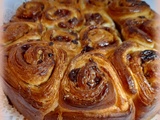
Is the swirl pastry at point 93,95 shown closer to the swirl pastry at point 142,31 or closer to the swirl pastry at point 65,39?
the swirl pastry at point 65,39

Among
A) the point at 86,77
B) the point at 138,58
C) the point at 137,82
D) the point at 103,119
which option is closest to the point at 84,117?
the point at 103,119

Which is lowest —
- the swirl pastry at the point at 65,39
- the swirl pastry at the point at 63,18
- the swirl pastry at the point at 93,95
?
the swirl pastry at the point at 93,95

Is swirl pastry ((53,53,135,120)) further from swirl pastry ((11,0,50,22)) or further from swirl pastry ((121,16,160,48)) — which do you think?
swirl pastry ((11,0,50,22))

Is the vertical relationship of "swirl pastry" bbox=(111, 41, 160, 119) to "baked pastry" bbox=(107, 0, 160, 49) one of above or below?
below

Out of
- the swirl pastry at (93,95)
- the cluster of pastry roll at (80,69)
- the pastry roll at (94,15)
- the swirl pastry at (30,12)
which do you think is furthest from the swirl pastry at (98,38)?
the swirl pastry at (30,12)

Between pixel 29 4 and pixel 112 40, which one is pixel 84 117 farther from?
pixel 29 4

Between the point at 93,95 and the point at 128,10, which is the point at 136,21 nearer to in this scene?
the point at 128,10

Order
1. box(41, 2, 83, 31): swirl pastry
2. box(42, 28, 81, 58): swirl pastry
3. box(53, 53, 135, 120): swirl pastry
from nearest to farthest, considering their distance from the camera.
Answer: box(53, 53, 135, 120): swirl pastry < box(42, 28, 81, 58): swirl pastry < box(41, 2, 83, 31): swirl pastry

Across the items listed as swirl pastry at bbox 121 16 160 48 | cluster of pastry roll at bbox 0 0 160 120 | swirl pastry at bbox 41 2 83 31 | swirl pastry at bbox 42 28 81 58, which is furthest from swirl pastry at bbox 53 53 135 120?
swirl pastry at bbox 41 2 83 31
